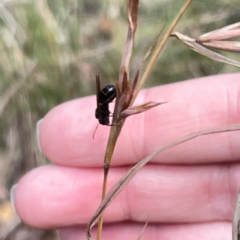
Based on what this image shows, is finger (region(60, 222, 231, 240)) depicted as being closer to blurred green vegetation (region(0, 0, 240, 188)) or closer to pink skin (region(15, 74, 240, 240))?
pink skin (region(15, 74, 240, 240))

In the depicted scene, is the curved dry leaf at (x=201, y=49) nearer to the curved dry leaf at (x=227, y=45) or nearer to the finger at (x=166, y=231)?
the curved dry leaf at (x=227, y=45)

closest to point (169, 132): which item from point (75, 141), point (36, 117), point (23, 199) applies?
point (75, 141)

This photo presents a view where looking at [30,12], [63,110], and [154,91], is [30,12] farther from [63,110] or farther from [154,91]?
[154,91]

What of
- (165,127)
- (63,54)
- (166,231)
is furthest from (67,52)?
(166,231)

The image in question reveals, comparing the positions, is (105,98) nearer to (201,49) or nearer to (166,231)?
(201,49)

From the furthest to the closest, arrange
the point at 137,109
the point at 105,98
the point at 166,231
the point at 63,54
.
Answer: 1. the point at 63,54
2. the point at 166,231
3. the point at 105,98
4. the point at 137,109

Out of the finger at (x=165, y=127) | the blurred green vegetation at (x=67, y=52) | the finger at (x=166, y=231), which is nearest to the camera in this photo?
the finger at (x=165, y=127)

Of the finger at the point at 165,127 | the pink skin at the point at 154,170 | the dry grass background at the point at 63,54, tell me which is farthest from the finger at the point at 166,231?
the dry grass background at the point at 63,54
